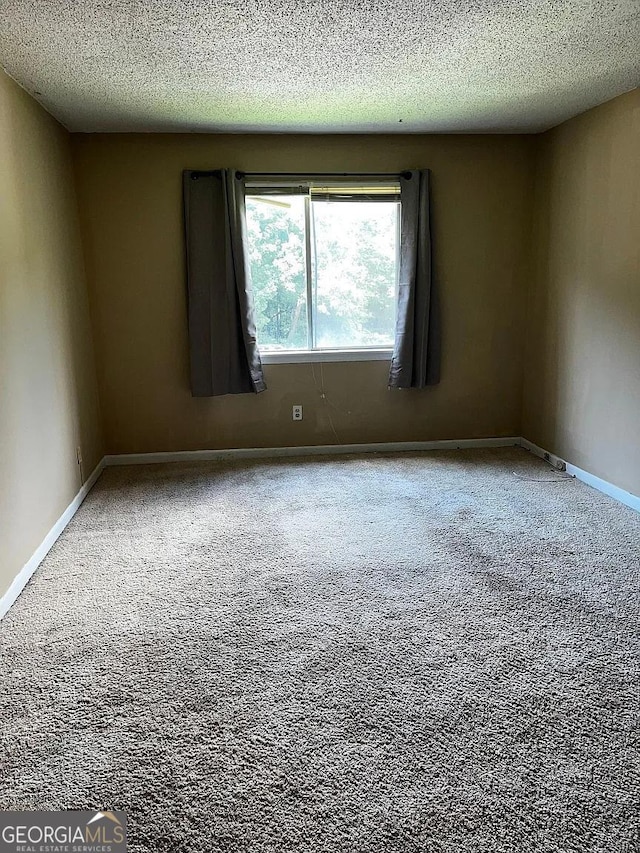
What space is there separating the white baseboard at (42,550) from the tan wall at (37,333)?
38mm

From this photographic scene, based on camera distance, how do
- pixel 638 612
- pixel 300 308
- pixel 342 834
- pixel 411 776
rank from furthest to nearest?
pixel 300 308
pixel 638 612
pixel 411 776
pixel 342 834

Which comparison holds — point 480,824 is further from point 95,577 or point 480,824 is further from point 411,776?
point 95,577

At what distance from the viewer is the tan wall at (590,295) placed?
11.1ft

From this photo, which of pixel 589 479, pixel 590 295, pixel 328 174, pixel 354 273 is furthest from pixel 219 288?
pixel 589 479

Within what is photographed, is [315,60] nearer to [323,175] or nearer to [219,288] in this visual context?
[323,175]

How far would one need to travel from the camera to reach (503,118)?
383cm

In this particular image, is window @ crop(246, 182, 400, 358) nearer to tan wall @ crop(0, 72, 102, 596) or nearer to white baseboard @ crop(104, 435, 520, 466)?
white baseboard @ crop(104, 435, 520, 466)

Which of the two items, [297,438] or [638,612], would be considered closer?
[638,612]

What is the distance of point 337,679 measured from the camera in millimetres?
1961

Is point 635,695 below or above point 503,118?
below

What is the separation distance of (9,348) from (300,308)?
7.30 ft

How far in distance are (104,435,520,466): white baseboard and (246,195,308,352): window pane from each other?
810 millimetres

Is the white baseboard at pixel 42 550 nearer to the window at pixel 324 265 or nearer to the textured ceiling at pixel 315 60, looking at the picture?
the window at pixel 324 265

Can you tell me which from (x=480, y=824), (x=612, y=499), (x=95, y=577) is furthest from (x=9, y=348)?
(x=612, y=499)
